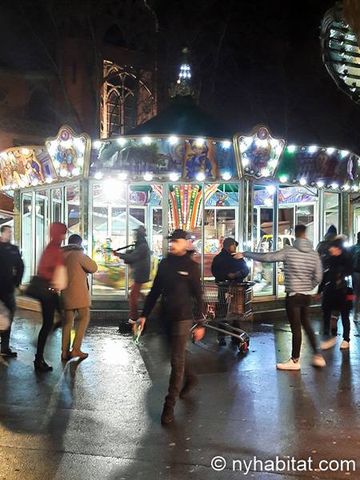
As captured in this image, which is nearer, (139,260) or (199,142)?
(139,260)

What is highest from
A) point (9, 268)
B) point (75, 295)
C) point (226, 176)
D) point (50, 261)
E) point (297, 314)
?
point (226, 176)

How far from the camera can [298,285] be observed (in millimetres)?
7500

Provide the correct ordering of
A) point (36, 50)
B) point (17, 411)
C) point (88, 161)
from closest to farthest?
point (17, 411), point (88, 161), point (36, 50)

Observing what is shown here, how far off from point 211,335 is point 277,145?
433 cm

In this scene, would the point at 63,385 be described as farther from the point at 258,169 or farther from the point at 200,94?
the point at 200,94

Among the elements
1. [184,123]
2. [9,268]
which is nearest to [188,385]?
[9,268]

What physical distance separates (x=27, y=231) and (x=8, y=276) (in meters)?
7.33

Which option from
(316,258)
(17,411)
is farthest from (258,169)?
(17,411)

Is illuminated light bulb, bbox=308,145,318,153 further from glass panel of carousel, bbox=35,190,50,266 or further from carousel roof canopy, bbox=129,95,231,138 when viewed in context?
glass panel of carousel, bbox=35,190,50,266

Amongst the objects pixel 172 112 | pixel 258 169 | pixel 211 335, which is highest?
pixel 172 112

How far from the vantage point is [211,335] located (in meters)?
10.3

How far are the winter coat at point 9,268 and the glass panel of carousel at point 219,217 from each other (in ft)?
23.9

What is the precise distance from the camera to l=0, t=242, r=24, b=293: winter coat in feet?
27.1

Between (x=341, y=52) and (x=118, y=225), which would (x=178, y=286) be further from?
(x=118, y=225)
